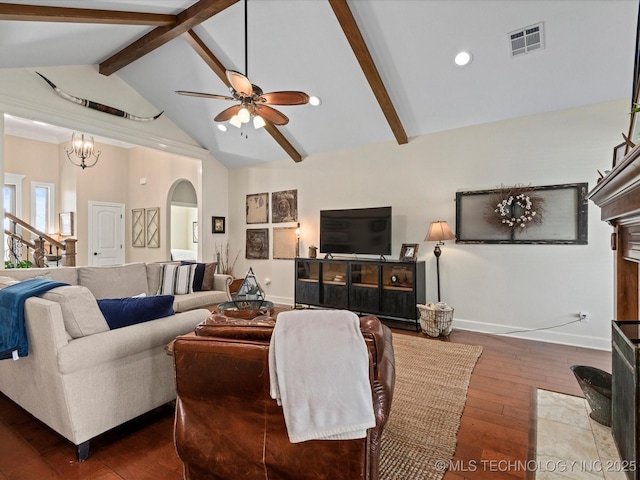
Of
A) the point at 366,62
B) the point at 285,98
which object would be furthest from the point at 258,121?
the point at 366,62

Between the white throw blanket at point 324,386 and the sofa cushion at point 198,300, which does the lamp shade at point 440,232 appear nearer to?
the sofa cushion at point 198,300

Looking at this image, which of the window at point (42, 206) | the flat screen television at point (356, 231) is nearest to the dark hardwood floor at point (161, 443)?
the flat screen television at point (356, 231)

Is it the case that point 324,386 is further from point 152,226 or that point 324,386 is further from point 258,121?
point 152,226

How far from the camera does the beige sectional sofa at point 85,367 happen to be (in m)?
1.70

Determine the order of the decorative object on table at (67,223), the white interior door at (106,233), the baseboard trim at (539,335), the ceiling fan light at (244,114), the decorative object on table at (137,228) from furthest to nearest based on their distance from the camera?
the decorative object on table at (137,228) < the white interior door at (106,233) < the decorative object on table at (67,223) < the baseboard trim at (539,335) < the ceiling fan light at (244,114)

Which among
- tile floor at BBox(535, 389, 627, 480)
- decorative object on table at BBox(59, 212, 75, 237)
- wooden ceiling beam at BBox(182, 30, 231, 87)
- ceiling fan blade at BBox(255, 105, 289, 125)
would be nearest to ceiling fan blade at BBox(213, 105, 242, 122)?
ceiling fan blade at BBox(255, 105, 289, 125)

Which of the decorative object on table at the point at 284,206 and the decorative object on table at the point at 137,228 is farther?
the decorative object on table at the point at 137,228

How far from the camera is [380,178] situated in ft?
16.5

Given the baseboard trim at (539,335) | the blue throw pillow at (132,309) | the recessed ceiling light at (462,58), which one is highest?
the recessed ceiling light at (462,58)

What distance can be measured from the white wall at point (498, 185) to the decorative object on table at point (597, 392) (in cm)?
168

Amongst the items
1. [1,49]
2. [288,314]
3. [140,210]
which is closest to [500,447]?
[288,314]

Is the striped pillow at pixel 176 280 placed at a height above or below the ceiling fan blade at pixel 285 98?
Result: below

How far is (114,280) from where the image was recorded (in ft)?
13.0

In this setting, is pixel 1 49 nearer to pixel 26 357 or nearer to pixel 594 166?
pixel 26 357
